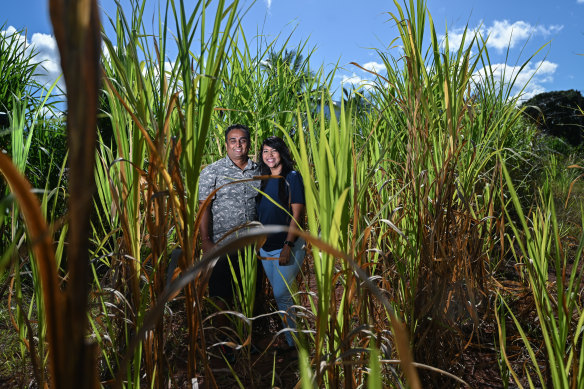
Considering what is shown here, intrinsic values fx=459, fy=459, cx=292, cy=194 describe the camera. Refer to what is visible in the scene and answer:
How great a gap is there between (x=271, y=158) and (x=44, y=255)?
6.68 feet

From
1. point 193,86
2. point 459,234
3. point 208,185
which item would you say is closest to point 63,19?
point 193,86

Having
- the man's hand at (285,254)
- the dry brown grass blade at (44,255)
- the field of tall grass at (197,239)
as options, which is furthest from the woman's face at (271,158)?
the dry brown grass blade at (44,255)

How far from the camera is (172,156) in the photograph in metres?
0.65

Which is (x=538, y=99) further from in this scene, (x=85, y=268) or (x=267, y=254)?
(x=85, y=268)

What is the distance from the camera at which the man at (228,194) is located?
2.26 m

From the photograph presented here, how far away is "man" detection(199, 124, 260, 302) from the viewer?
7.42 ft

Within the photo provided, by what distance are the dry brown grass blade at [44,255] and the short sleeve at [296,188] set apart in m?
1.86

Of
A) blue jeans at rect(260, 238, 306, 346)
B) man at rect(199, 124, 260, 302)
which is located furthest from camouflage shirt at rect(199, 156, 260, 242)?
blue jeans at rect(260, 238, 306, 346)

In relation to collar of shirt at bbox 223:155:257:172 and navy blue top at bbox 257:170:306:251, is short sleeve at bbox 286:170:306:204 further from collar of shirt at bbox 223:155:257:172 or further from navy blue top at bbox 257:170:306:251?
collar of shirt at bbox 223:155:257:172

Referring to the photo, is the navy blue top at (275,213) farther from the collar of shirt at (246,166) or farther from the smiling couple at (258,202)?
the collar of shirt at (246,166)

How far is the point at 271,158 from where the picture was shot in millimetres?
2266

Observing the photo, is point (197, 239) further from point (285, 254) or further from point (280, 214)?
point (280, 214)

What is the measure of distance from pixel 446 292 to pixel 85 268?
1.47 m

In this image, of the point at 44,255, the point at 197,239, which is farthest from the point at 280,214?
the point at 44,255
